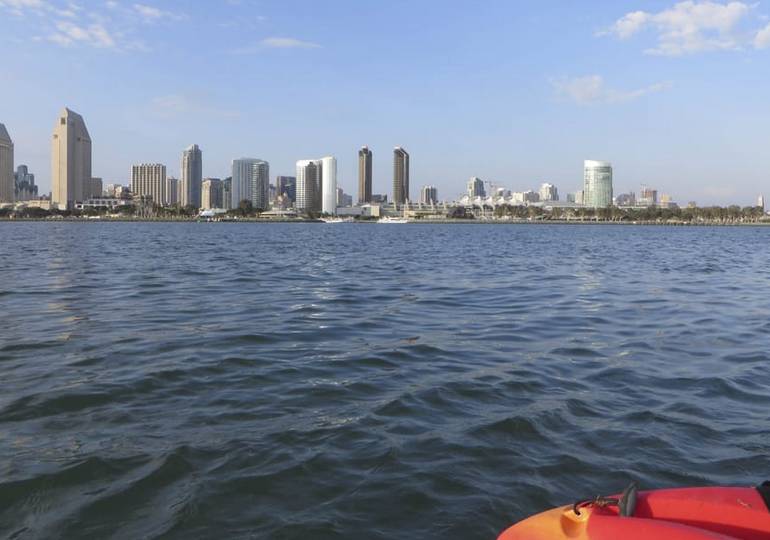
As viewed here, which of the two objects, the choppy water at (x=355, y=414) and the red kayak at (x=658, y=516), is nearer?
the red kayak at (x=658, y=516)

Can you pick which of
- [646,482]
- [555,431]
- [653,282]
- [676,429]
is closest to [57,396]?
[555,431]

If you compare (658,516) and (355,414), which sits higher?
(658,516)

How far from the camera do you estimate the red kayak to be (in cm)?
368

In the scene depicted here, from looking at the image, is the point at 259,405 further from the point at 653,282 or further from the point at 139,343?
the point at 653,282

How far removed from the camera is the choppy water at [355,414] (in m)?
5.29

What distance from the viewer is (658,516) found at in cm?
395

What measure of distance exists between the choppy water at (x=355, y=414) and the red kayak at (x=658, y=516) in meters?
1.12

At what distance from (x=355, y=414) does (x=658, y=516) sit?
13.7 ft

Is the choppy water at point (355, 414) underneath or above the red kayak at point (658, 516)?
underneath

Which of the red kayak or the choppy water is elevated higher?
the red kayak

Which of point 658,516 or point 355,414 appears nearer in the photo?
point 658,516

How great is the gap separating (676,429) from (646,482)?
1653 mm

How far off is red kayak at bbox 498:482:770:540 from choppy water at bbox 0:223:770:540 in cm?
112

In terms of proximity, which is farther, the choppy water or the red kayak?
the choppy water
